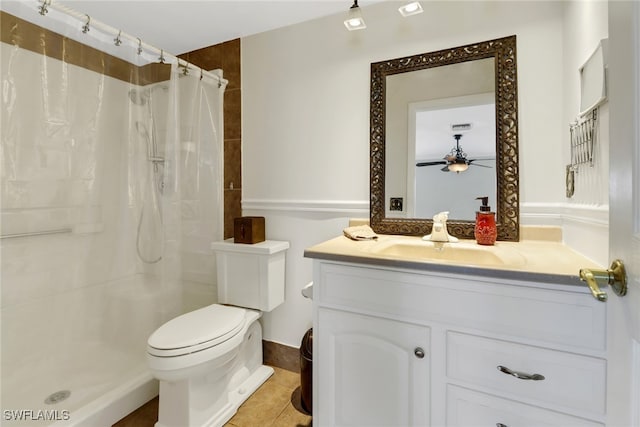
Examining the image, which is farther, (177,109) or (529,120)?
(177,109)

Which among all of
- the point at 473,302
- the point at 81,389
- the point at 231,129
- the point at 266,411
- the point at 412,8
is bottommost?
the point at 266,411

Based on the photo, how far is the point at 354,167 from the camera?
5.49ft

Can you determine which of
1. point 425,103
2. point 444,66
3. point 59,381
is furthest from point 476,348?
point 59,381

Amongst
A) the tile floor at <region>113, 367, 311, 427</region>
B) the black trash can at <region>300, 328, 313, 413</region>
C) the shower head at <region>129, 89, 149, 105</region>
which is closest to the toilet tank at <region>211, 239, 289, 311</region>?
the black trash can at <region>300, 328, 313, 413</region>

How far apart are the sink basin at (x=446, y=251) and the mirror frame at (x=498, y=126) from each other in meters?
0.13

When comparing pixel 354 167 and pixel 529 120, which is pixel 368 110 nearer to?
pixel 354 167

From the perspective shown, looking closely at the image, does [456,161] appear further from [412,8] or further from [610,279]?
[610,279]

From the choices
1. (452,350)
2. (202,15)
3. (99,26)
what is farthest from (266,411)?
(202,15)

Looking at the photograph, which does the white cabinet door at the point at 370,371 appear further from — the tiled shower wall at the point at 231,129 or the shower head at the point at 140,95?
the shower head at the point at 140,95

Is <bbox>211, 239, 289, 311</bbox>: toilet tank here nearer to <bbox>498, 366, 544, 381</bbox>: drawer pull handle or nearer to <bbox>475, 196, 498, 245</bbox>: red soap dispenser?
<bbox>475, 196, 498, 245</bbox>: red soap dispenser

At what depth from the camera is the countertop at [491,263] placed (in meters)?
0.83

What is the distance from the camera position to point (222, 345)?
136 cm

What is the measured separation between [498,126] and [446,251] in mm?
636

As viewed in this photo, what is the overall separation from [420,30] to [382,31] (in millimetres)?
202
